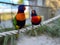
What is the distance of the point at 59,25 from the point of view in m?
2.52

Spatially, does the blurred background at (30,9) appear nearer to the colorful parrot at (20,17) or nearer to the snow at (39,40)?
the snow at (39,40)

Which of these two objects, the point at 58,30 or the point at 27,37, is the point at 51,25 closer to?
the point at 58,30

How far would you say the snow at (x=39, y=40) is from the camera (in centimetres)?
228

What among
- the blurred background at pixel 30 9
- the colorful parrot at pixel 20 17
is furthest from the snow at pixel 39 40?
the colorful parrot at pixel 20 17

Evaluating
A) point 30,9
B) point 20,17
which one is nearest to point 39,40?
point 30,9

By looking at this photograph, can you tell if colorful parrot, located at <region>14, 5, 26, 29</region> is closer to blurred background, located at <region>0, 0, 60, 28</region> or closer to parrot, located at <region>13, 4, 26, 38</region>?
parrot, located at <region>13, 4, 26, 38</region>

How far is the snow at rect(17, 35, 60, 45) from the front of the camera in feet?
7.47

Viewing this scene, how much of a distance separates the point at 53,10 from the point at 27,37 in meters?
0.98

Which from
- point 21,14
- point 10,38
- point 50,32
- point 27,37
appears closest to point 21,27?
point 21,14

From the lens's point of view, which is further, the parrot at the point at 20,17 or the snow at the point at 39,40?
the snow at the point at 39,40

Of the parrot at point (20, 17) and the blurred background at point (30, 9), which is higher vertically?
the parrot at point (20, 17)

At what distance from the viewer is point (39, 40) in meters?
2.37

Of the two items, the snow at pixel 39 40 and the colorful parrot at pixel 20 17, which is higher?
the colorful parrot at pixel 20 17

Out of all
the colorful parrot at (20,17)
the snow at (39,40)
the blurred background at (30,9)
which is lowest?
the snow at (39,40)
